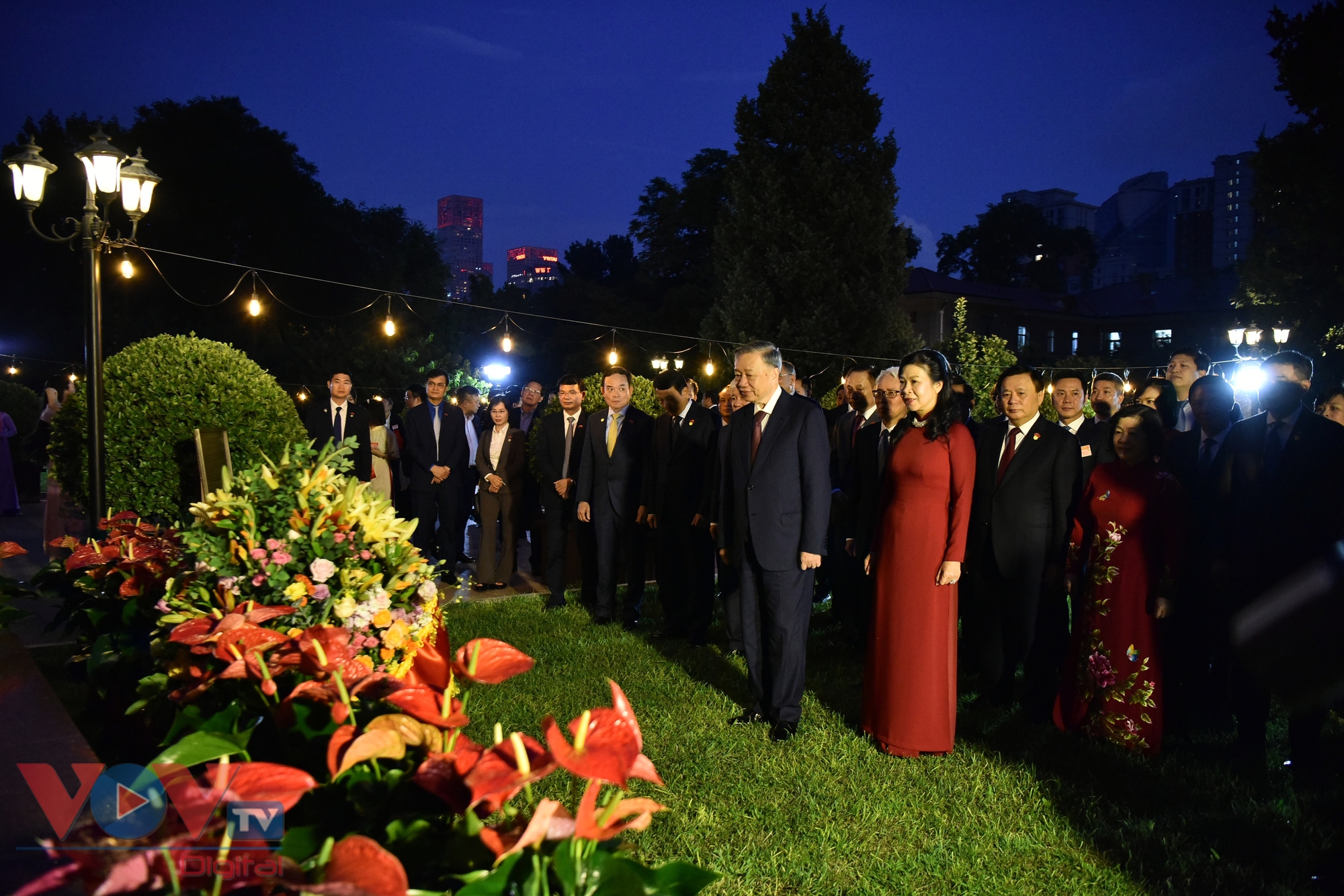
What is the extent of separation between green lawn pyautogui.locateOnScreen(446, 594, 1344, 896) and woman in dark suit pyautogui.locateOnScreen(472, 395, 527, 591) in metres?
3.47

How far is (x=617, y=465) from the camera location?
7.28 metres

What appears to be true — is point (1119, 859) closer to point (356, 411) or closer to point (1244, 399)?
point (356, 411)

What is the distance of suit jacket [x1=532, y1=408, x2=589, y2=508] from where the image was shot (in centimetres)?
779

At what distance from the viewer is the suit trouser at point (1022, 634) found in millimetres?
4977

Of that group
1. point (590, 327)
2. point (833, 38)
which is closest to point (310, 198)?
point (590, 327)

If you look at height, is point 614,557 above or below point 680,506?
below

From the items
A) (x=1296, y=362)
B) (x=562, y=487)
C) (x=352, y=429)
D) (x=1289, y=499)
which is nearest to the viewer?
(x=1289, y=499)

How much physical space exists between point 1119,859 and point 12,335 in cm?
3447

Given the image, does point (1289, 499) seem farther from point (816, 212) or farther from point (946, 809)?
point (816, 212)

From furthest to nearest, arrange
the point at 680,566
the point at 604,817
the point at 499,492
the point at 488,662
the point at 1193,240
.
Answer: the point at 1193,240
the point at 499,492
the point at 680,566
the point at 488,662
the point at 604,817

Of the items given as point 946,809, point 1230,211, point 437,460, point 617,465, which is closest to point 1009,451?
point 946,809

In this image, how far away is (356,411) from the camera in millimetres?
8750

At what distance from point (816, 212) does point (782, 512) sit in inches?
957

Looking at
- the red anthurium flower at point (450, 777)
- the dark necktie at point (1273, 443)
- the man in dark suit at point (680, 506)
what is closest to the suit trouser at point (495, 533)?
the man in dark suit at point (680, 506)
